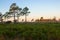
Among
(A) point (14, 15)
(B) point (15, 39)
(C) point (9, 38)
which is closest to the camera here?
(B) point (15, 39)

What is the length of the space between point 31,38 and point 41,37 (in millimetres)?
636

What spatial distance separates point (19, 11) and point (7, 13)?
8.07 feet

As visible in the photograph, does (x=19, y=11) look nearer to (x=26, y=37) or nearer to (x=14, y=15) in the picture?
(x=14, y=15)

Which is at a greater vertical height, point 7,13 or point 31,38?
point 7,13

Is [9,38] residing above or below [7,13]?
below

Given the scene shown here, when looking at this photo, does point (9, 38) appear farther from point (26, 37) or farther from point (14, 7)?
point (14, 7)

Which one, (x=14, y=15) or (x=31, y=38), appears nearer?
(x=31, y=38)

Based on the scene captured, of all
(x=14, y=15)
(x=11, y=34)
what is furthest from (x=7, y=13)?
(x=11, y=34)

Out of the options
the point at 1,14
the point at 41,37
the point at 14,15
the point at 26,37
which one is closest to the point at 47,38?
the point at 41,37

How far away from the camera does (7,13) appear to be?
35.9 meters

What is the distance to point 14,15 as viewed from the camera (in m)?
35.2

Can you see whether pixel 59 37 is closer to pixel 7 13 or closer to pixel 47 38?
pixel 47 38

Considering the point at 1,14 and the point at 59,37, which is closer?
the point at 59,37

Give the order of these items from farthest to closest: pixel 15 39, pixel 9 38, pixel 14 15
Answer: pixel 14 15 → pixel 9 38 → pixel 15 39
